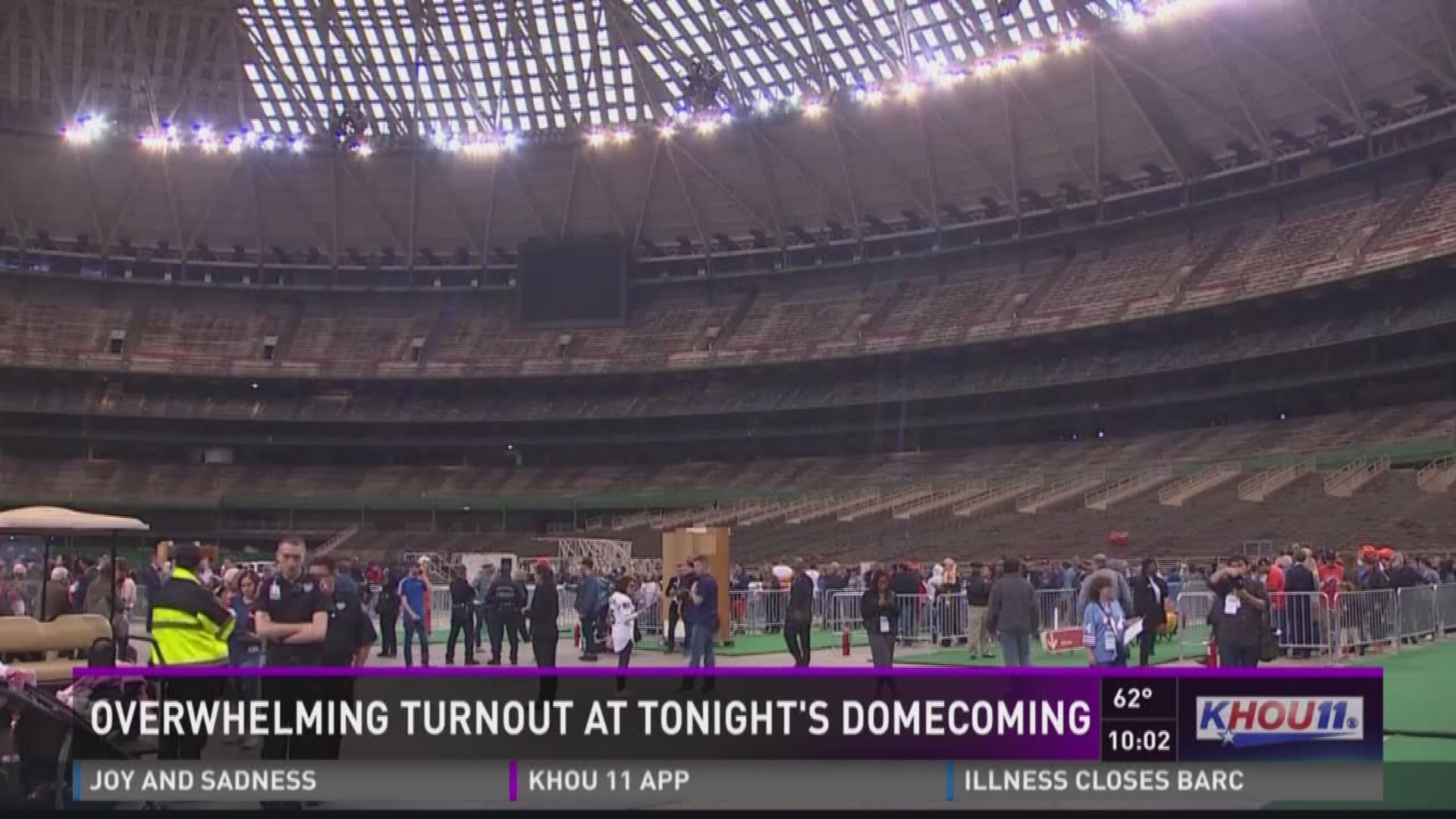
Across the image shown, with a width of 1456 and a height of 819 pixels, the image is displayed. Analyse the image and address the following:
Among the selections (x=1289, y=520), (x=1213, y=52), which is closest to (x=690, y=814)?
(x=1289, y=520)

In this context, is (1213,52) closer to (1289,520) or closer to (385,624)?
(1289,520)

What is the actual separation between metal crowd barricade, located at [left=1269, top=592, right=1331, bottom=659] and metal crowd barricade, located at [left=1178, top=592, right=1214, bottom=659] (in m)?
3.18

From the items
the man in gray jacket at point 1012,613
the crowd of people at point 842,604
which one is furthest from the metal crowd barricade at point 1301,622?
the man in gray jacket at point 1012,613

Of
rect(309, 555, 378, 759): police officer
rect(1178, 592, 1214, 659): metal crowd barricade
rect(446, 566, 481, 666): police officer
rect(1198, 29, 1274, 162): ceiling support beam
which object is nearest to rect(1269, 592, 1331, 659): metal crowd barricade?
rect(1178, 592, 1214, 659): metal crowd barricade

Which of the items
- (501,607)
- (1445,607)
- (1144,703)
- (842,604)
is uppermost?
(1144,703)

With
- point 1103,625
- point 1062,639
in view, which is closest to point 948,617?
point 1062,639

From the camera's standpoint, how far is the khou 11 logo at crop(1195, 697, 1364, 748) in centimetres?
805

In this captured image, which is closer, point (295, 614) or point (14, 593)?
point (295, 614)

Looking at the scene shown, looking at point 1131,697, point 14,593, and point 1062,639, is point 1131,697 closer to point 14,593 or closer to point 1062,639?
point 1062,639

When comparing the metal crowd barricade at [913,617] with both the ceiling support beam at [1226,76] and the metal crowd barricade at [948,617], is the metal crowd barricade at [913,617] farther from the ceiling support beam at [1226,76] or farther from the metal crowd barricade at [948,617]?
the ceiling support beam at [1226,76]

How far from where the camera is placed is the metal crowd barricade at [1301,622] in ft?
62.5

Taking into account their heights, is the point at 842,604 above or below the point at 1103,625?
below

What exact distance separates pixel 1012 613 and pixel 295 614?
8.88 meters

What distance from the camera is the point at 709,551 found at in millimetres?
Answer: 23844
